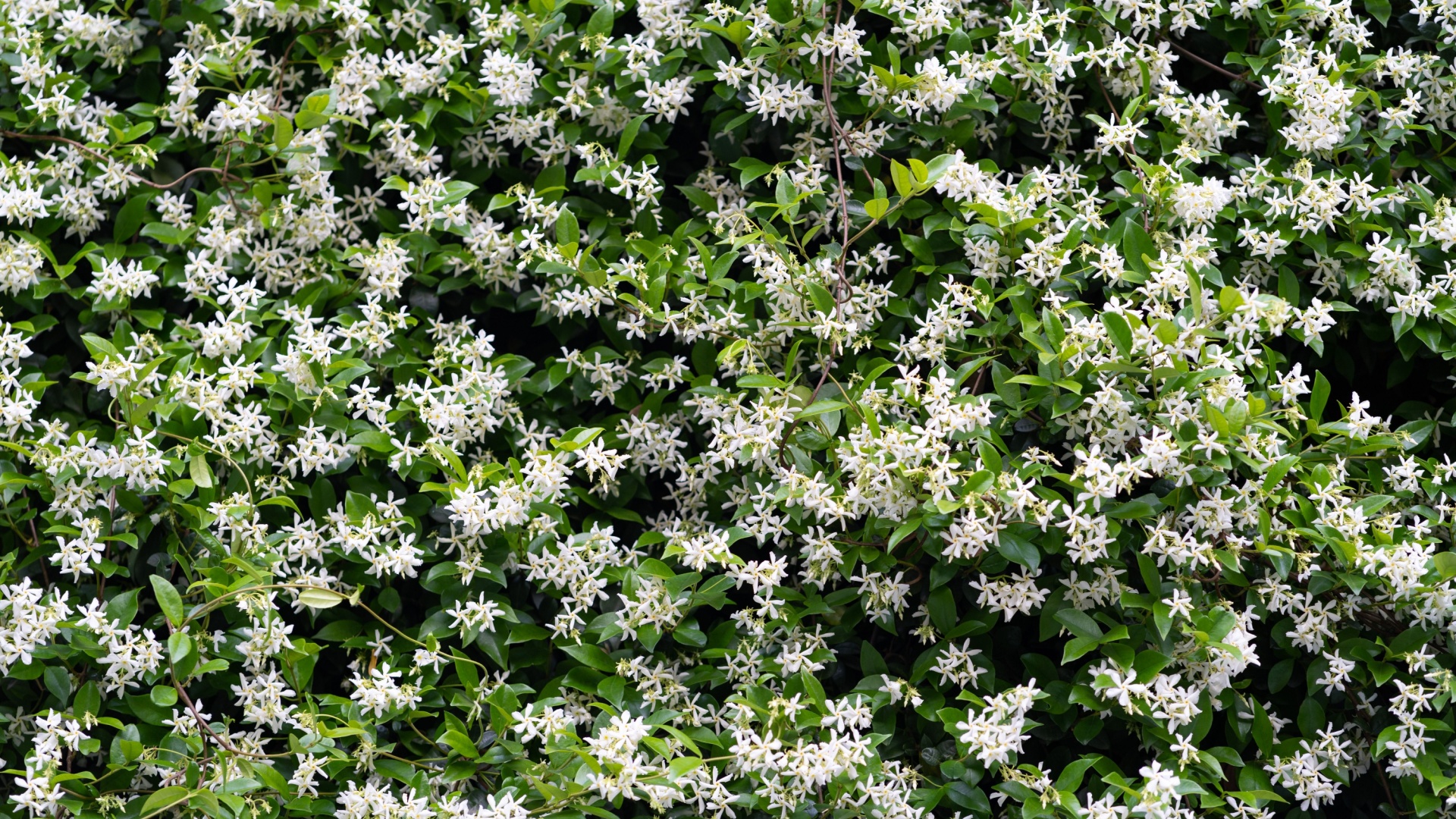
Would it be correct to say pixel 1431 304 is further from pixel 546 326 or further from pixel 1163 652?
pixel 546 326

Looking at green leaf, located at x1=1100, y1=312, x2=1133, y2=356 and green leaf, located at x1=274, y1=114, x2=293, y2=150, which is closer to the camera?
Result: green leaf, located at x1=1100, y1=312, x2=1133, y2=356

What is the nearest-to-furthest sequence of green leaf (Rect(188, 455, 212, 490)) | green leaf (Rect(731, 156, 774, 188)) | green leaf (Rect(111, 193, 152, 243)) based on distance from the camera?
green leaf (Rect(188, 455, 212, 490)), green leaf (Rect(731, 156, 774, 188)), green leaf (Rect(111, 193, 152, 243))

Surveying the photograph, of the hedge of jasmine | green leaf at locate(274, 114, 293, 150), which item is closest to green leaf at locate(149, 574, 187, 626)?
the hedge of jasmine

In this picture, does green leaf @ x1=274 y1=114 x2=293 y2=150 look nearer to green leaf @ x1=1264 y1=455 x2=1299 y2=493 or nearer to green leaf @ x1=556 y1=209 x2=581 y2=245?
green leaf @ x1=556 y1=209 x2=581 y2=245

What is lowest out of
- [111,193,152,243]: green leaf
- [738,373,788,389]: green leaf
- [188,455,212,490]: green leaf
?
[188,455,212,490]: green leaf

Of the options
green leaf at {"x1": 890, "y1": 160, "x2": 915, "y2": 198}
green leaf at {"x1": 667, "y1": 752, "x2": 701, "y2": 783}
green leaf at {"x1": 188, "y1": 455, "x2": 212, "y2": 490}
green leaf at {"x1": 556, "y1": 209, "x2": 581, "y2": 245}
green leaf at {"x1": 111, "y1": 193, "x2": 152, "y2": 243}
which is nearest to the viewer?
green leaf at {"x1": 667, "y1": 752, "x2": 701, "y2": 783}

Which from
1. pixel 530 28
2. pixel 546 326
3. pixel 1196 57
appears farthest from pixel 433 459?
pixel 1196 57
